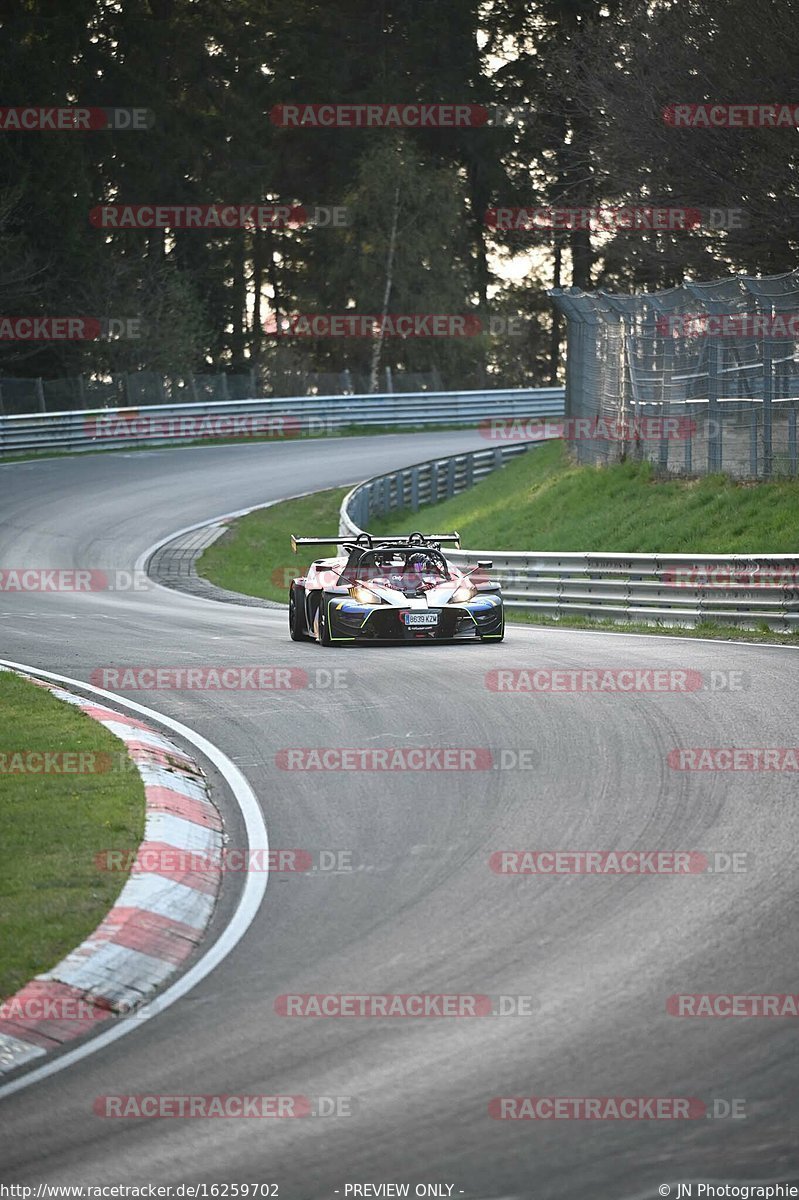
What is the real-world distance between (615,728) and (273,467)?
31548 mm

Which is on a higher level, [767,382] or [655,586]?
[767,382]

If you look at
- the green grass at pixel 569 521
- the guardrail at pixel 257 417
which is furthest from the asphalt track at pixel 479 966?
the guardrail at pixel 257 417

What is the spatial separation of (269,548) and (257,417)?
1651 cm

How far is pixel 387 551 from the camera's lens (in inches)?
761

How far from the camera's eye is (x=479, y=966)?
693 cm

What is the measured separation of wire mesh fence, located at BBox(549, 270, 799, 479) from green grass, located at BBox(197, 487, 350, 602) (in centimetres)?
664

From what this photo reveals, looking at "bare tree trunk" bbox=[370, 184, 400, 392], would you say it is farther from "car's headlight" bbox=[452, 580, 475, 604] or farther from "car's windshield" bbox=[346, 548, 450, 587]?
"car's headlight" bbox=[452, 580, 475, 604]

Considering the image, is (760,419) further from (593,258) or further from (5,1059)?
(593,258)

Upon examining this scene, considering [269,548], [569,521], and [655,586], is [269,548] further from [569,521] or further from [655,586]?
[655,586]

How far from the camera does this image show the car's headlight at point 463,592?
18.6m

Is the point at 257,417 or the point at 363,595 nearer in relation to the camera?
the point at 363,595

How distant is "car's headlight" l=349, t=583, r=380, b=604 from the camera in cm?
1861

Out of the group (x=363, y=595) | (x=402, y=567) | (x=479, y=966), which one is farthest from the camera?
(x=402, y=567)

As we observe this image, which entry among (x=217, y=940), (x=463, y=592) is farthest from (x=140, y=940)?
(x=463, y=592)
